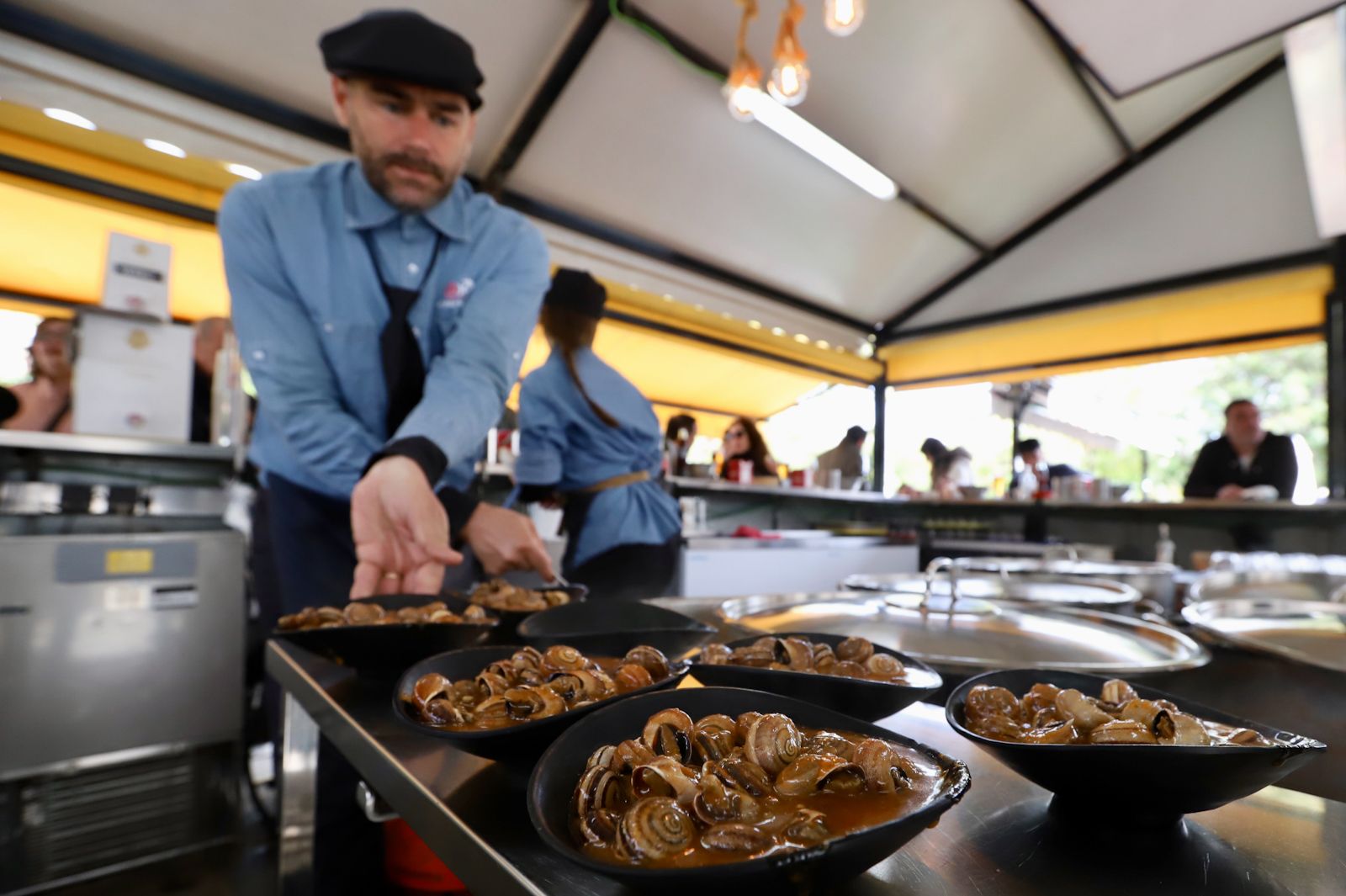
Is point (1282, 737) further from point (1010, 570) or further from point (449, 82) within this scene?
point (449, 82)

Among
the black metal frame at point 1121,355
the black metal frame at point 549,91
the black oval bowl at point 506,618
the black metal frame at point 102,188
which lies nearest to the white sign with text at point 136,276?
the black metal frame at point 102,188

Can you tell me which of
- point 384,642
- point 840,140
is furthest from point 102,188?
point 840,140

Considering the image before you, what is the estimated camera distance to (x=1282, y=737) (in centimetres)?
40

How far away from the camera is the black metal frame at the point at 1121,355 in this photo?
473cm

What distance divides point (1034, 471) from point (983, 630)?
5660mm

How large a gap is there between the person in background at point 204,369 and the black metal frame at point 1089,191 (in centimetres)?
563

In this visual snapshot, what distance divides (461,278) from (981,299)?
5.93m

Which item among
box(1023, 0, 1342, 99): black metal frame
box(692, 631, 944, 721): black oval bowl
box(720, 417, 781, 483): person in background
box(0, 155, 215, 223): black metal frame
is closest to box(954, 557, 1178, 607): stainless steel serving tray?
box(692, 631, 944, 721): black oval bowl

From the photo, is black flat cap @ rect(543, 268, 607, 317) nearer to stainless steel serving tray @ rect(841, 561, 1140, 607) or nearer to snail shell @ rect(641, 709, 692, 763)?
stainless steel serving tray @ rect(841, 561, 1140, 607)

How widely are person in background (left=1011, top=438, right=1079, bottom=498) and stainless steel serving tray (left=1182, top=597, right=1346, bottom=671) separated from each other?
4.81m

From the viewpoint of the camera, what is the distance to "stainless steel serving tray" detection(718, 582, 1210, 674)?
687 millimetres

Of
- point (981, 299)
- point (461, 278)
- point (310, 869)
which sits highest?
point (981, 299)

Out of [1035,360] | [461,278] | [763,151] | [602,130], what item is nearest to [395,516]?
[461,278]

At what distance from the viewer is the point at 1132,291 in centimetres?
546
